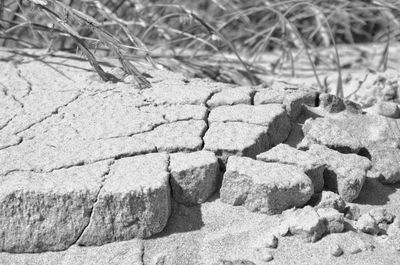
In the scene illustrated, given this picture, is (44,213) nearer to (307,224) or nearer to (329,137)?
(307,224)

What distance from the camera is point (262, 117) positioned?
2.10 metres

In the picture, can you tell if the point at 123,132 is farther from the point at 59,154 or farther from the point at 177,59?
the point at 177,59

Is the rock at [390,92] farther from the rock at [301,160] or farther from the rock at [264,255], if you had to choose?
the rock at [264,255]

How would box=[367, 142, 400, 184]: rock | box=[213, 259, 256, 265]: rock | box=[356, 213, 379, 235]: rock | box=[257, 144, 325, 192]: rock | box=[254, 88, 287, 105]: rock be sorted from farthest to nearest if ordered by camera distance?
box=[254, 88, 287, 105]: rock
box=[367, 142, 400, 184]: rock
box=[257, 144, 325, 192]: rock
box=[356, 213, 379, 235]: rock
box=[213, 259, 256, 265]: rock

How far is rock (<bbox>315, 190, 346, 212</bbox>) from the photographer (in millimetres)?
1811

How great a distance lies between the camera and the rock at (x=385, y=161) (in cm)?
202

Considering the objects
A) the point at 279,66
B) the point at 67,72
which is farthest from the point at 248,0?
the point at 67,72

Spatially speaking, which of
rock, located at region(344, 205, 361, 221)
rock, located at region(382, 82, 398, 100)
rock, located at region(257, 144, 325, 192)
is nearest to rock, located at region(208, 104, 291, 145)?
rock, located at region(257, 144, 325, 192)

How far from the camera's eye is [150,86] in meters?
2.33

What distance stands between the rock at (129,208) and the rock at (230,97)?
474 millimetres

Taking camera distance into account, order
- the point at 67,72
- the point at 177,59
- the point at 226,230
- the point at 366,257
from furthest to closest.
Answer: the point at 177,59
the point at 67,72
the point at 226,230
the point at 366,257

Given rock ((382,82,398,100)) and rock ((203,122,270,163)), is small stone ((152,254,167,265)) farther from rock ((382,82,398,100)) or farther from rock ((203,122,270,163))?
rock ((382,82,398,100))

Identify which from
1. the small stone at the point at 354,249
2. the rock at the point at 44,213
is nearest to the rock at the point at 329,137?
the small stone at the point at 354,249

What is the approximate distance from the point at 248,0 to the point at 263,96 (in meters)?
2.07
